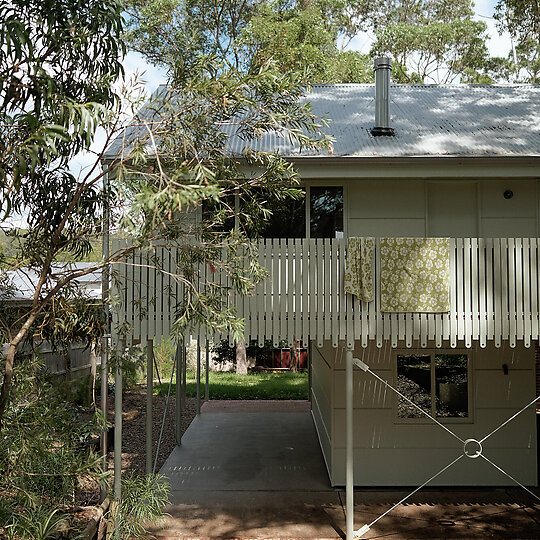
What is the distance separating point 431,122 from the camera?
35.3 feet

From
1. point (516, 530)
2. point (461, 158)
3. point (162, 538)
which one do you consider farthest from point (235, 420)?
point (461, 158)

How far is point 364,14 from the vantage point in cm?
2791

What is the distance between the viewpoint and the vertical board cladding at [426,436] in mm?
9734

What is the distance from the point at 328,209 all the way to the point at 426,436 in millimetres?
4068

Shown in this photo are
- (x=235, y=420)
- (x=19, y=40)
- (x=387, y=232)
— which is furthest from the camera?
(x=235, y=420)

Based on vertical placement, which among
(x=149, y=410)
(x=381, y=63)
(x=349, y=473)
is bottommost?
(x=349, y=473)

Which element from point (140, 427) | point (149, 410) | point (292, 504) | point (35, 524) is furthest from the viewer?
point (140, 427)

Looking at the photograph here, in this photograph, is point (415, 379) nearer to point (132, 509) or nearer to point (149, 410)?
point (149, 410)

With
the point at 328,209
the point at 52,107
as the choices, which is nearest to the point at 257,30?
the point at 328,209

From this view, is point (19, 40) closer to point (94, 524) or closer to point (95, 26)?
point (95, 26)

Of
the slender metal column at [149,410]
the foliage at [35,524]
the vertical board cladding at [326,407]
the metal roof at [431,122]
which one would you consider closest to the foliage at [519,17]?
the metal roof at [431,122]

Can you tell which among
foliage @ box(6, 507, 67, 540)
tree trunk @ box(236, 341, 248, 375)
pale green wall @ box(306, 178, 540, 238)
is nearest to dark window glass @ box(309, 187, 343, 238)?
pale green wall @ box(306, 178, 540, 238)

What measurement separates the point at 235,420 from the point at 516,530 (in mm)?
8103

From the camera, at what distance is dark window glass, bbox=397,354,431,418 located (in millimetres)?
9969
